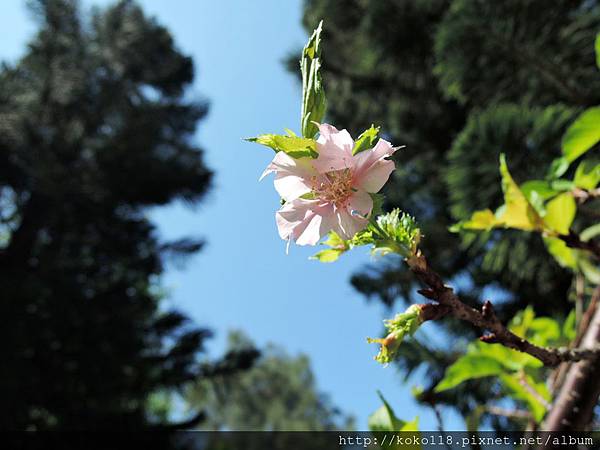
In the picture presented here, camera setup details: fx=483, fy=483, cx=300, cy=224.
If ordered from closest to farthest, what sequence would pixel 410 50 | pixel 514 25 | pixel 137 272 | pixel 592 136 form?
1. pixel 592 136
2. pixel 514 25
3. pixel 410 50
4. pixel 137 272

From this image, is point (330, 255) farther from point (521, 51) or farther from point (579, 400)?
point (521, 51)

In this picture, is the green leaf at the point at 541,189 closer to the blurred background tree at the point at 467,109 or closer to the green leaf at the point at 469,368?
the blurred background tree at the point at 467,109

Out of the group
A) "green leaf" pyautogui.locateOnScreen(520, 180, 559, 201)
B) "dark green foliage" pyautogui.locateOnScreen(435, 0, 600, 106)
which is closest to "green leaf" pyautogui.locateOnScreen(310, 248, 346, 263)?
"green leaf" pyautogui.locateOnScreen(520, 180, 559, 201)

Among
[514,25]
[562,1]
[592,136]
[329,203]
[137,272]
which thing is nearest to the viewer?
[329,203]

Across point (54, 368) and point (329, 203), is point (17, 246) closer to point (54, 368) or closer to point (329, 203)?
point (54, 368)

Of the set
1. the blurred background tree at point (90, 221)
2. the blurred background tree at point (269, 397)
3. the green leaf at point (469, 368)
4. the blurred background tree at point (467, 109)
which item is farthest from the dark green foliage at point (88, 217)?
the blurred background tree at point (269, 397)

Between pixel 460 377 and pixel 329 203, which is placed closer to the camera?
pixel 329 203

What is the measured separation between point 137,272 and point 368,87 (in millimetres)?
2939

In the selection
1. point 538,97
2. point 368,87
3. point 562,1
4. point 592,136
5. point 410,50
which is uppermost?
point 368,87

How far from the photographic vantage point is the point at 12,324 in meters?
3.42

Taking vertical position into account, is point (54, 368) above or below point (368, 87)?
below

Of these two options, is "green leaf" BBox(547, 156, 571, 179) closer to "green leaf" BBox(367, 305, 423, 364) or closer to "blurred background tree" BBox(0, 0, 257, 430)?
"green leaf" BBox(367, 305, 423, 364)

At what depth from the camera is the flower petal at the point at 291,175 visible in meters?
0.22

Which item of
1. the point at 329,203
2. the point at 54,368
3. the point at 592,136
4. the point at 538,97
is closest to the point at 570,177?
the point at 538,97
